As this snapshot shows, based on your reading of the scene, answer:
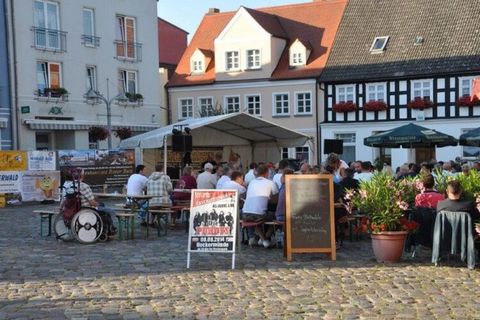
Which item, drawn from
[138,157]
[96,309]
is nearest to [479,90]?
[96,309]

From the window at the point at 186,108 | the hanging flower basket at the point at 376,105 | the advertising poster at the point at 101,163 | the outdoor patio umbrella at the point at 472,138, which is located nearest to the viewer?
the outdoor patio umbrella at the point at 472,138

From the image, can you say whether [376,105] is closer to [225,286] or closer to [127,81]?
[127,81]

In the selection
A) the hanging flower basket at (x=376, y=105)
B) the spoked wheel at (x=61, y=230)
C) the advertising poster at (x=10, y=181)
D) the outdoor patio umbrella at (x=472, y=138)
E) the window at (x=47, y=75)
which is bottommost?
the spoked wheel at (x=61, y=230)

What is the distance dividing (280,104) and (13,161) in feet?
62.5

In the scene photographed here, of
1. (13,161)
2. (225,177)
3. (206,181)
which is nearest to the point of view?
(225,177)

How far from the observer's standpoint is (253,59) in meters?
40.6

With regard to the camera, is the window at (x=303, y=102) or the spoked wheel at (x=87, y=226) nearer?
the spoked wheel at (x=87, y=226)

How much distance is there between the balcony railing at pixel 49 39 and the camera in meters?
32.4

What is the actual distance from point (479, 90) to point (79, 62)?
1054 inches

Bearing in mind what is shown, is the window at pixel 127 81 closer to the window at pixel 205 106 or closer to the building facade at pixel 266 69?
the window at pixel 205 106

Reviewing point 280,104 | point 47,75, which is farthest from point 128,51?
point 280,104

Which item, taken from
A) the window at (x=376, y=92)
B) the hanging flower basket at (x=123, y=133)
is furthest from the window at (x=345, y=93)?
the hanging flower basket at (x=123, y=133)

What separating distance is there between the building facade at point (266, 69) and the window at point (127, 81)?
14.6 feet

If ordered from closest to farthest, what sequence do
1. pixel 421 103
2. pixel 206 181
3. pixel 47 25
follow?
pixel 206 181
pixel 47 25
pixel 421 103
